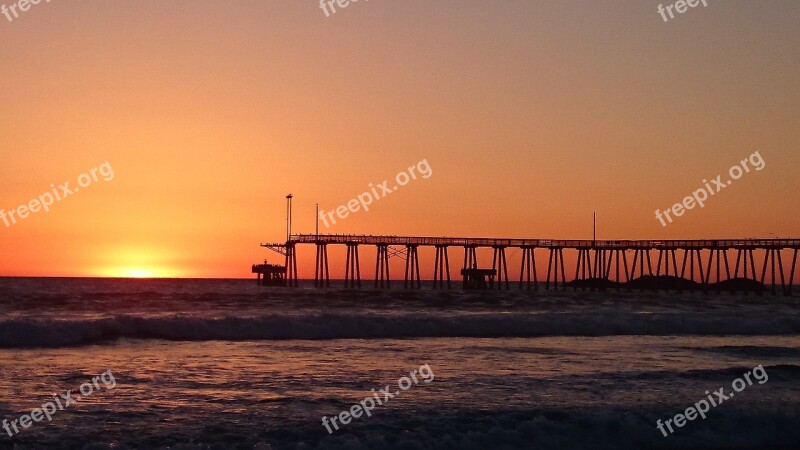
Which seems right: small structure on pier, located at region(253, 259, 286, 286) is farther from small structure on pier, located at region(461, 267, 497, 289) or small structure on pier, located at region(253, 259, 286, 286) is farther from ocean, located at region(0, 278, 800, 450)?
ocean, located at region(0, 278, 800, 450)

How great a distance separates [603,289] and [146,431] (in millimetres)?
67857

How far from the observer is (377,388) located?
15.3m

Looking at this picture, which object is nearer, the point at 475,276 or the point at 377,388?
the point at 377,388

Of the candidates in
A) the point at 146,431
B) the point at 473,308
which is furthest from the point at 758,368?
the point at 473,308

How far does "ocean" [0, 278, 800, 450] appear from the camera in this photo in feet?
39.4

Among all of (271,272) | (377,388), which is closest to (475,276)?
(271,272)

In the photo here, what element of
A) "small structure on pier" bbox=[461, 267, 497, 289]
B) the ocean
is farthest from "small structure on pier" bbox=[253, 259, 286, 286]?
the ocean

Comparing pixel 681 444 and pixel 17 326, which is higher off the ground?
pixel 17 326

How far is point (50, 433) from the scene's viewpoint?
1162cm

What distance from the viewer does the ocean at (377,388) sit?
472 inches

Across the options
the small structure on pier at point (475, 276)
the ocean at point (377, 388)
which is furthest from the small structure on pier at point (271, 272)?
the ocean at point (377, 388)

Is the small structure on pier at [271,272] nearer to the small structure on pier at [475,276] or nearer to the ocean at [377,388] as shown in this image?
the small structure on pier at [475,276]

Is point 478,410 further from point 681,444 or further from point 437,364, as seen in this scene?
point 437,364

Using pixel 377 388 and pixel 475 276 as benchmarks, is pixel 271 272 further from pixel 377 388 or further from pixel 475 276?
pixel 377 388
